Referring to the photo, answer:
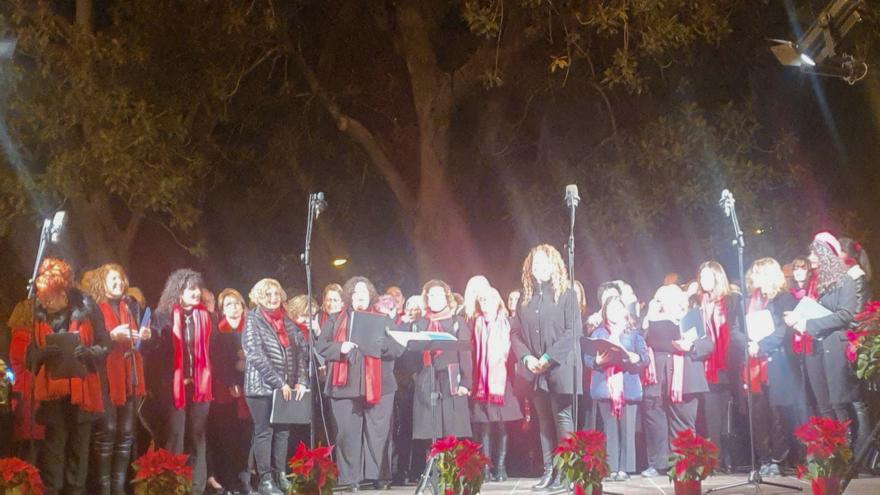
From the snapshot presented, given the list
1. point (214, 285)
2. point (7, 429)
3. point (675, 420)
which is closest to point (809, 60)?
point (675, 420)

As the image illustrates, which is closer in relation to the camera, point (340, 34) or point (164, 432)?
point (164, 432)

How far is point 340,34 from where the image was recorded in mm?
18312

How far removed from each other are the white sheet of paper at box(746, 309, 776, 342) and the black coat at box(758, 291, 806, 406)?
0.07 m

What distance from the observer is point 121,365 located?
33.8 ft

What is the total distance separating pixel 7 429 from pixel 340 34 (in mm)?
9423

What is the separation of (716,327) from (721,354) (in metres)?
0.33

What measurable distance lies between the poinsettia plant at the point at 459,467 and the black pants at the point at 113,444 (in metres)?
3.24

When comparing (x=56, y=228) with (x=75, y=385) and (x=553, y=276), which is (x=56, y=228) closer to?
(x=75, y=385)

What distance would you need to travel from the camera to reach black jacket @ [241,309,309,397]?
11.1m

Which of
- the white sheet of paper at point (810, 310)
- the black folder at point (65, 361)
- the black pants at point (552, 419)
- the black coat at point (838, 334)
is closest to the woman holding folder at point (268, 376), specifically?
the black folder at point (65, 361)

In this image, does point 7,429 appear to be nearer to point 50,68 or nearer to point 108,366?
point 108,366

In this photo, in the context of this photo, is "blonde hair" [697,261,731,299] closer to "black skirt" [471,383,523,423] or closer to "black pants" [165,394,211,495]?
"black skirt" [471,383,523,423]

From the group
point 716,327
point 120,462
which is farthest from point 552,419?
point 120,462

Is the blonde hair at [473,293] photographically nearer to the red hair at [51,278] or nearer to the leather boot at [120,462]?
the leather boot at [120,462]
